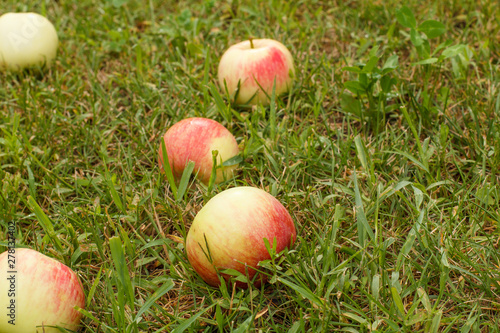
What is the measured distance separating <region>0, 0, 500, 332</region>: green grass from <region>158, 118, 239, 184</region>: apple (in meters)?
0.08

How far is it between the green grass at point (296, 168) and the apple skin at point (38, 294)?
88mm

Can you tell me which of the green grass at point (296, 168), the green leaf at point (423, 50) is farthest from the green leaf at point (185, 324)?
the green leaf at point (423, 50)

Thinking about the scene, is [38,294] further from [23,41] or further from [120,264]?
[23,41]

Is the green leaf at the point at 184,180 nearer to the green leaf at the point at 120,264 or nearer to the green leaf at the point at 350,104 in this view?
the green leaf at the point at 120,264

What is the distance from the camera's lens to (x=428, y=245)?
175 cm

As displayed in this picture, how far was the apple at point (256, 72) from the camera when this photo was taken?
247cm

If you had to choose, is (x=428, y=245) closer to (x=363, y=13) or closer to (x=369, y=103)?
(x=369, y=103)

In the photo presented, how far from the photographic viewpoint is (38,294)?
149 cm

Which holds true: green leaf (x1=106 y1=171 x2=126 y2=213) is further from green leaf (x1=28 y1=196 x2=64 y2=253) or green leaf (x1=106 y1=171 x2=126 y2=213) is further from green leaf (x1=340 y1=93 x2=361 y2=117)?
green leaf (x1=340 y1=93 x2=361 y2=117)

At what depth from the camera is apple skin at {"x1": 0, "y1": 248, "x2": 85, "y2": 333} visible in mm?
1472

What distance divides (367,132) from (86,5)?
2515 millimetres

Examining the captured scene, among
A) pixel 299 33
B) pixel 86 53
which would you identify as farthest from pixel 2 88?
pixel 299 33

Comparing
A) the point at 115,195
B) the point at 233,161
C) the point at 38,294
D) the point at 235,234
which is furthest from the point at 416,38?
the point at 38,294

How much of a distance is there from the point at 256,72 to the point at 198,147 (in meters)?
0.64
